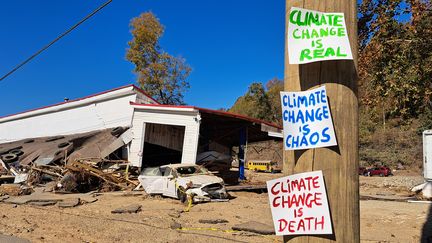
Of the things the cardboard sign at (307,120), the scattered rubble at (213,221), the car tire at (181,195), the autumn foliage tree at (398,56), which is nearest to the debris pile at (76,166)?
the car tire at (181,195)

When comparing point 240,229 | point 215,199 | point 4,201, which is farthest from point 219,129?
point 240,229

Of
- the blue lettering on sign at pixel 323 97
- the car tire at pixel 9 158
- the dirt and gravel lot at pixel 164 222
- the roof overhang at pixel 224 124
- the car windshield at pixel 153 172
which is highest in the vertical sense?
the roof overhang at pixel 224 124

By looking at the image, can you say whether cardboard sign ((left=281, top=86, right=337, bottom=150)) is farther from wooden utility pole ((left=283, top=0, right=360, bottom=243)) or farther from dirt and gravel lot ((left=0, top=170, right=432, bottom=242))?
dirt and gravel lot ((left=0, top=170, right=432, bottom=242))

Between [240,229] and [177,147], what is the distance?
51.8 feet

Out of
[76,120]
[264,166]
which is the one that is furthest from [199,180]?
[264,166]

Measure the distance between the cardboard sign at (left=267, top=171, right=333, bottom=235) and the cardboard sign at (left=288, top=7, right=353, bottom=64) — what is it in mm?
700

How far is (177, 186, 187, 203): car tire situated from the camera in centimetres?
1425

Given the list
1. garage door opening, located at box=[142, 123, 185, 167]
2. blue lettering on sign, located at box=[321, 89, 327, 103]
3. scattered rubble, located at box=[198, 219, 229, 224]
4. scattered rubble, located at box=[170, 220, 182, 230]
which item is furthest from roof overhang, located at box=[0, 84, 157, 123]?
blue lettering on sign, located at box=[321, 89, 327, 103]

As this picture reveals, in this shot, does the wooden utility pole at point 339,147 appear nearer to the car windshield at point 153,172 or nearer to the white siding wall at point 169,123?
the car windshield at point 153,172

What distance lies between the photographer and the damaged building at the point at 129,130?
20403 millimetres

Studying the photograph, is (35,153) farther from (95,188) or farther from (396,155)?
(396,155)

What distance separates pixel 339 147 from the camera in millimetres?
2076

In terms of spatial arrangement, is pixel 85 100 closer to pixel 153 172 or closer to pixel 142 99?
pixel 142 99

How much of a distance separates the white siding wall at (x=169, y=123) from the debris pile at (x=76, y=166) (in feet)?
Result: 1.99
